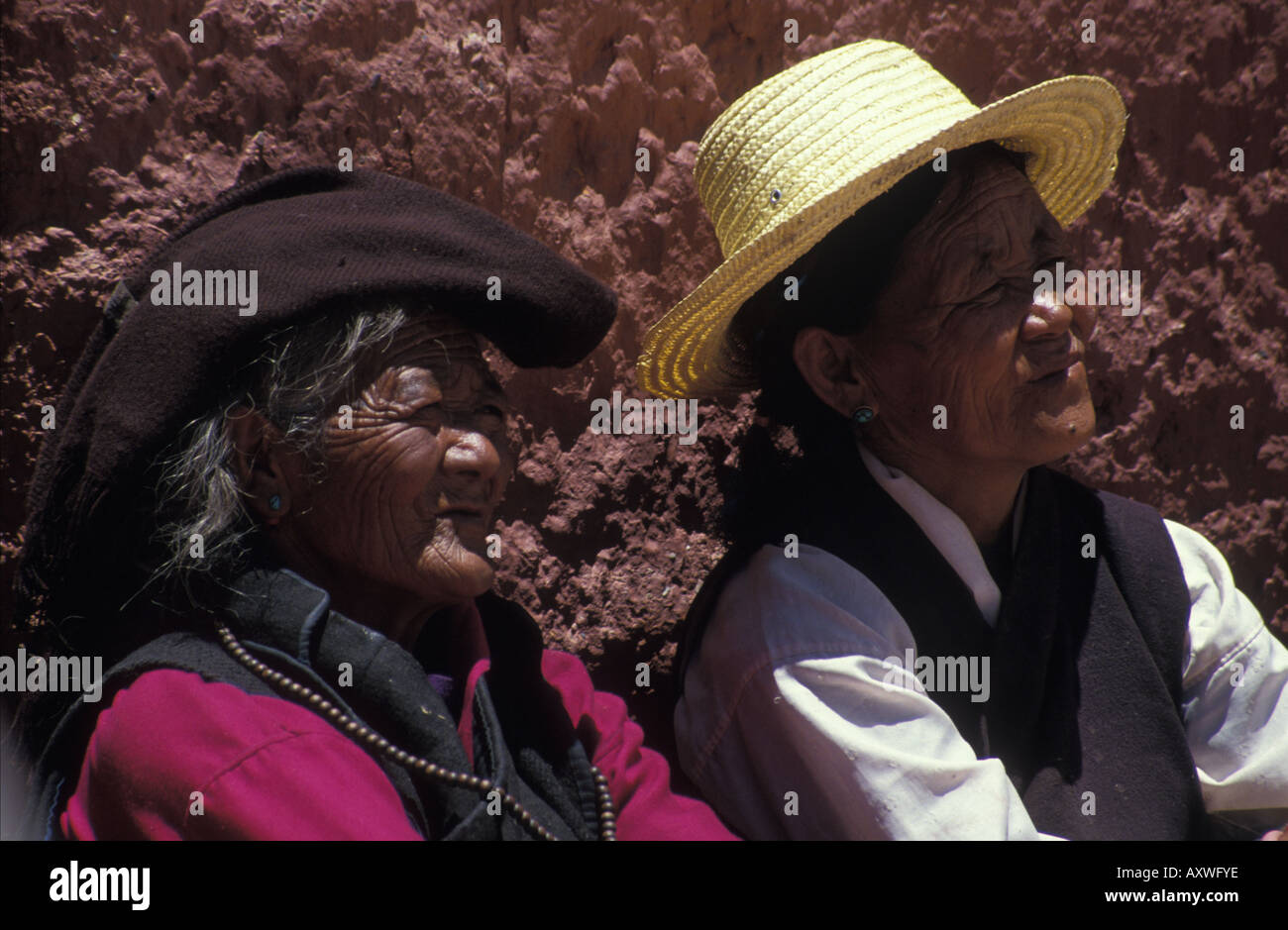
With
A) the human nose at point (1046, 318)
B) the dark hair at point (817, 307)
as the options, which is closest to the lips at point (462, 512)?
the dark hair at point (817, 307)

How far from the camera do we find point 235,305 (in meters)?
1.75

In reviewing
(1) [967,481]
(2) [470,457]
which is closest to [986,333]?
(1) [967,481]

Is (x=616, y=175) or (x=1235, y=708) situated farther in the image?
(x=616, y=175)

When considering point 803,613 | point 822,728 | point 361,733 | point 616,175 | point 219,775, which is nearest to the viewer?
point 219,775

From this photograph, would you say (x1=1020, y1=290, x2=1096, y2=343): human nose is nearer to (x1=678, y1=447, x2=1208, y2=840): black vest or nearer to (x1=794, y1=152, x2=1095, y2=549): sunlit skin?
(x1=794, y1=152, x2=1095, y2=549): sunlit skin

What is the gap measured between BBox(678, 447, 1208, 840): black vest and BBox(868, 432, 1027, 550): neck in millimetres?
73

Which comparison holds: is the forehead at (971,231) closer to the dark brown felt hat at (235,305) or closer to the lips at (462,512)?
the dark brown felt hat at (235,305)

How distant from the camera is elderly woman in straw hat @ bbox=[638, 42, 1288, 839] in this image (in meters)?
2.18

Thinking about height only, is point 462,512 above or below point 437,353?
below

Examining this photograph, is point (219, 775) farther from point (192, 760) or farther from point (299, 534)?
point (299, 534)

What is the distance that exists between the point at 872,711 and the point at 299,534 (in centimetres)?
97

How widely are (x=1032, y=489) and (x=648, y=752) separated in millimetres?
956

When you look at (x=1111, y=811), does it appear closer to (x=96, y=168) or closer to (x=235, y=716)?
(x=235, y=716)
